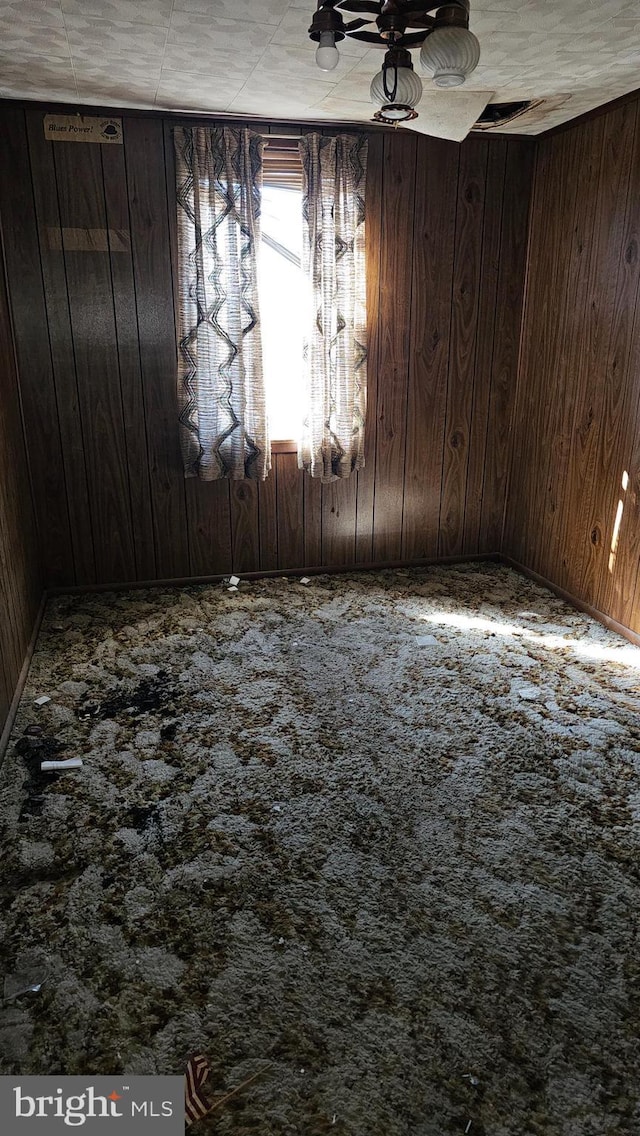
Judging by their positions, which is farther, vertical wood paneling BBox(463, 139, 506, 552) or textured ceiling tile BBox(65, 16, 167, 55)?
vertical wood paneling BBox(463, 139, 506, 552)

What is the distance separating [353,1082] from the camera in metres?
1.48

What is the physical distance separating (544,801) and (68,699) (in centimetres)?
173

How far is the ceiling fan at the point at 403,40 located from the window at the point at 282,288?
1401 millimetres

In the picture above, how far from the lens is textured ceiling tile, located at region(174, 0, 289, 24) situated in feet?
7.20

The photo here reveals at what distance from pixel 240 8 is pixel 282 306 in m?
1.67

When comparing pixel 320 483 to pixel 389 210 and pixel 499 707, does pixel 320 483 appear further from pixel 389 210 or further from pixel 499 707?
pixel 499 707

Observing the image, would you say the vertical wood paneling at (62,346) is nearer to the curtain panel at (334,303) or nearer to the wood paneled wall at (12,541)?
the wood paneled wall at (12,541)

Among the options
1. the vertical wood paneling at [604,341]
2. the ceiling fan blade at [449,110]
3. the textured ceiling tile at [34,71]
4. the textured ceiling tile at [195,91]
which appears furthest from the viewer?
the vertical wood paneling at [604,341]

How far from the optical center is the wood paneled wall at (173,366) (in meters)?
3.46

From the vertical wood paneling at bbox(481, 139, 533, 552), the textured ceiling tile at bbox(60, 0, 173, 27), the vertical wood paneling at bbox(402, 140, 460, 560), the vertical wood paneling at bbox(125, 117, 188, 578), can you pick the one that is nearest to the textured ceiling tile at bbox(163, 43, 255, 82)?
the textured ceiling tile at bbox(60, 0, 173, 27)

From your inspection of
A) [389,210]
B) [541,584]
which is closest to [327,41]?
[389,210]

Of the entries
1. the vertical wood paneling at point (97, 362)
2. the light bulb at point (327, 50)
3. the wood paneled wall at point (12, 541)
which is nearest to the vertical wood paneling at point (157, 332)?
the vertical wood paneling at point (97, 362)

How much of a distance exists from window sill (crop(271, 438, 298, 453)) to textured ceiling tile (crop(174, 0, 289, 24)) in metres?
1.94

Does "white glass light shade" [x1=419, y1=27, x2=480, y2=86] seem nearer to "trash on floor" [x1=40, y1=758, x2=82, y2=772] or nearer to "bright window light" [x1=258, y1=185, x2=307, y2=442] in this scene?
"bright window light" [x1=258, y1=185, x2=307, y2=442]
